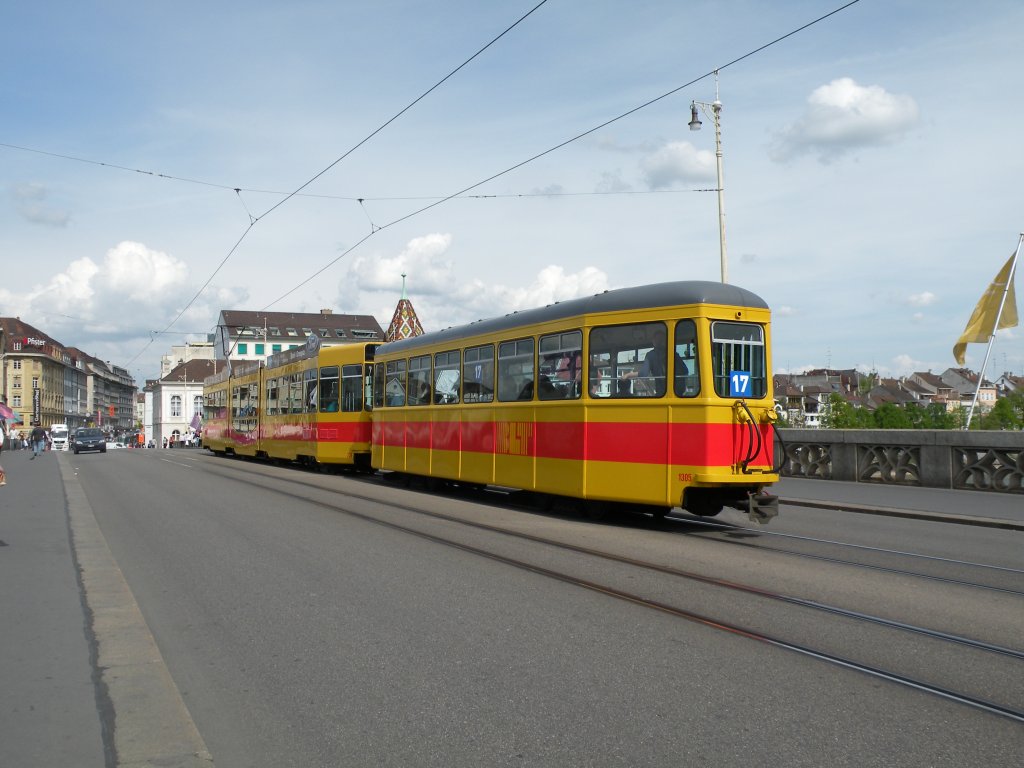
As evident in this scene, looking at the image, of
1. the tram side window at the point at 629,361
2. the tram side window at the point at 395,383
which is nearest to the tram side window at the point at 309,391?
the tram side window at the point at 395,383

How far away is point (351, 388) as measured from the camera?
965 inches

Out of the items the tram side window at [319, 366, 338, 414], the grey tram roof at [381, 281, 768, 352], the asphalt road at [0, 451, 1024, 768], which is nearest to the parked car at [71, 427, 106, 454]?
the tram side window at [319, 366, 338, 414]

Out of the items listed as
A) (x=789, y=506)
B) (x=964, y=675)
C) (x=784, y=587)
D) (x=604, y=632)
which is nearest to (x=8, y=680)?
(x=604, y=632)

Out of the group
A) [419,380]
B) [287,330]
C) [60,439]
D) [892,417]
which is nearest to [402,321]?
[419,380]

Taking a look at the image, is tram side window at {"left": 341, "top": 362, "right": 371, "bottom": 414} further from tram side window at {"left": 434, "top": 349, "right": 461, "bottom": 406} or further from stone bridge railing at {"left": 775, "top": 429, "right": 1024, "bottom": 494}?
stone bridge railing at {"left": 775, "top": 429, "right": 1024, "bottom": 494}

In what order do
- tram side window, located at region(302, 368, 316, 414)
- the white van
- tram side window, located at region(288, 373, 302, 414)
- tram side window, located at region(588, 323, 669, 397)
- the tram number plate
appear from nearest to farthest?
the tram number plate
tram side window, located at region(588, 323, 669, 397)
tram side window, located at region(302, 368, 316, 414)
tram side window, located at region(288, 373, 302, 414)
the white van

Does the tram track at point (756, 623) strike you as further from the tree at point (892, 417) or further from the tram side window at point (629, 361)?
the tree at point (892, 417)

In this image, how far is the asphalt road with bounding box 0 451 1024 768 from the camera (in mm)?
4453

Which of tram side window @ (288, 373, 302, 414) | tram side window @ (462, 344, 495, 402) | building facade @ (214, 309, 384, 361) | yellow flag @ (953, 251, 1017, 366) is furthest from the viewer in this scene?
building facade @ (214, 309, 384, 361)

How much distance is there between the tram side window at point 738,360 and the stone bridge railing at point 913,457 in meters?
7.17

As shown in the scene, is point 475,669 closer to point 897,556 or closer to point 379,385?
point 897,556

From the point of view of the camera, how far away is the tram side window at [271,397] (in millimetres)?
30781

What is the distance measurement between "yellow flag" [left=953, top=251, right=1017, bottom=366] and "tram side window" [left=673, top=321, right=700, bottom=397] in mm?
13866

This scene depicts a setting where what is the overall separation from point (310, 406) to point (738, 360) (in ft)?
54.9
